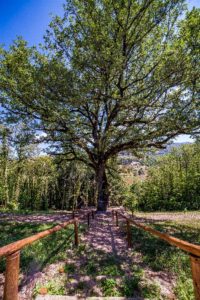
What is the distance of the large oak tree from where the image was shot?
8695mm

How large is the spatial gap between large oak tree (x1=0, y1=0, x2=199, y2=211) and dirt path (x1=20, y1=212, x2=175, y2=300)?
6.27 m

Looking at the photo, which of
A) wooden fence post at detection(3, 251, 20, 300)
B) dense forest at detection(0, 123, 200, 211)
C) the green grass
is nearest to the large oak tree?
the green grass

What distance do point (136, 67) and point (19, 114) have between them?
669cm

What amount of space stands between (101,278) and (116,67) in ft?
24.0

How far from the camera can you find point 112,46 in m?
8.32

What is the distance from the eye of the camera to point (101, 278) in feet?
12.5

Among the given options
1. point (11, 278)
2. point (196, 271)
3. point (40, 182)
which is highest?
point (40, 182)

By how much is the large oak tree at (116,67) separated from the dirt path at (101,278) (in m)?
6.27

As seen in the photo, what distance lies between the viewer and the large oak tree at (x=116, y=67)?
8695 millimetres

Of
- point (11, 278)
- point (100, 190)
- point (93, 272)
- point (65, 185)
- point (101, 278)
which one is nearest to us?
point (11, 278)

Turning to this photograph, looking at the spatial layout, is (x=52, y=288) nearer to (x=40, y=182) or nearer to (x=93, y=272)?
(x=93, y=272)

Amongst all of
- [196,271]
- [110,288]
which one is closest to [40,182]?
[110,288]

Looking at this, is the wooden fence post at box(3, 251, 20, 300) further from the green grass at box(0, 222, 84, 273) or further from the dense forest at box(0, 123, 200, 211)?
the dense forest at box(0, 123, 200, 211)

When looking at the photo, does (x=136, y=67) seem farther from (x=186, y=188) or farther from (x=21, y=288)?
(x=186, y=188)
